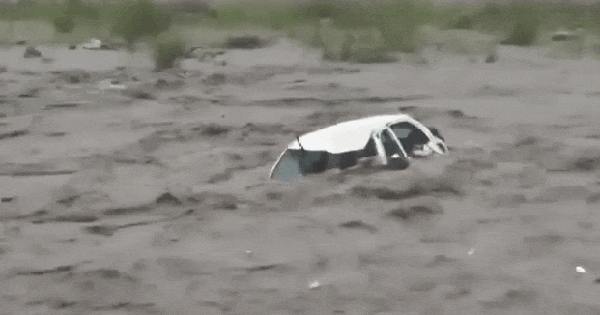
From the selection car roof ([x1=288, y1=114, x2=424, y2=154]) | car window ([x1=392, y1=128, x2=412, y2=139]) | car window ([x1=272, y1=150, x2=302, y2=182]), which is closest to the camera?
car roof ([x1=288, y1=114, x2=424, y2=154])

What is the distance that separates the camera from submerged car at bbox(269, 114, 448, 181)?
11.4 m

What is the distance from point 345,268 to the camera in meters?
9.36

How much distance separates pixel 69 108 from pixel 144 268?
10.3 m

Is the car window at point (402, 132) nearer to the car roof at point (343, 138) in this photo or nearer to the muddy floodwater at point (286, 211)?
the muddy floodwater at point (286, 211)

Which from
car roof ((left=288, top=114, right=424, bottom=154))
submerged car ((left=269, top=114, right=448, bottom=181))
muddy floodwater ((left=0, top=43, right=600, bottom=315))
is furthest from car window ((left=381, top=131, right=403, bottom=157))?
muddy floodwater ((left=0, top=43, right=600, bottom=315))

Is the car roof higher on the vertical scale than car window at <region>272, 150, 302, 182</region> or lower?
higher

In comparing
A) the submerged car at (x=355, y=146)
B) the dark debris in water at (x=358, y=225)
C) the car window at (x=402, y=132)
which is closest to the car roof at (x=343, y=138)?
the submerged car at (x=355, y=146)

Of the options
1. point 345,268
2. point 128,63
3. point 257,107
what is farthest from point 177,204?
point 128,63

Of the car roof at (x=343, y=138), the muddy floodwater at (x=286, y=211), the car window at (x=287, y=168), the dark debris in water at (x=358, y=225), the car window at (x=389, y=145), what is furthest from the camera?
the car window at (x=287, y=168)

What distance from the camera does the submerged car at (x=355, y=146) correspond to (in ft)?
37.3

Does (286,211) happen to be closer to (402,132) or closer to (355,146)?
(355,146)

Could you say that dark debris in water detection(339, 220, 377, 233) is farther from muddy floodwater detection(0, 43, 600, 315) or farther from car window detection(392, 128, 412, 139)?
car window detection(392, 128, 412, 139)

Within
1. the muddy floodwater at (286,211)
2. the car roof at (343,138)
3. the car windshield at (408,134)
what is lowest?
the muddy floodwater at (286,211)

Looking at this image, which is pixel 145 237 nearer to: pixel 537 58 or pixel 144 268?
pixel 144 268
